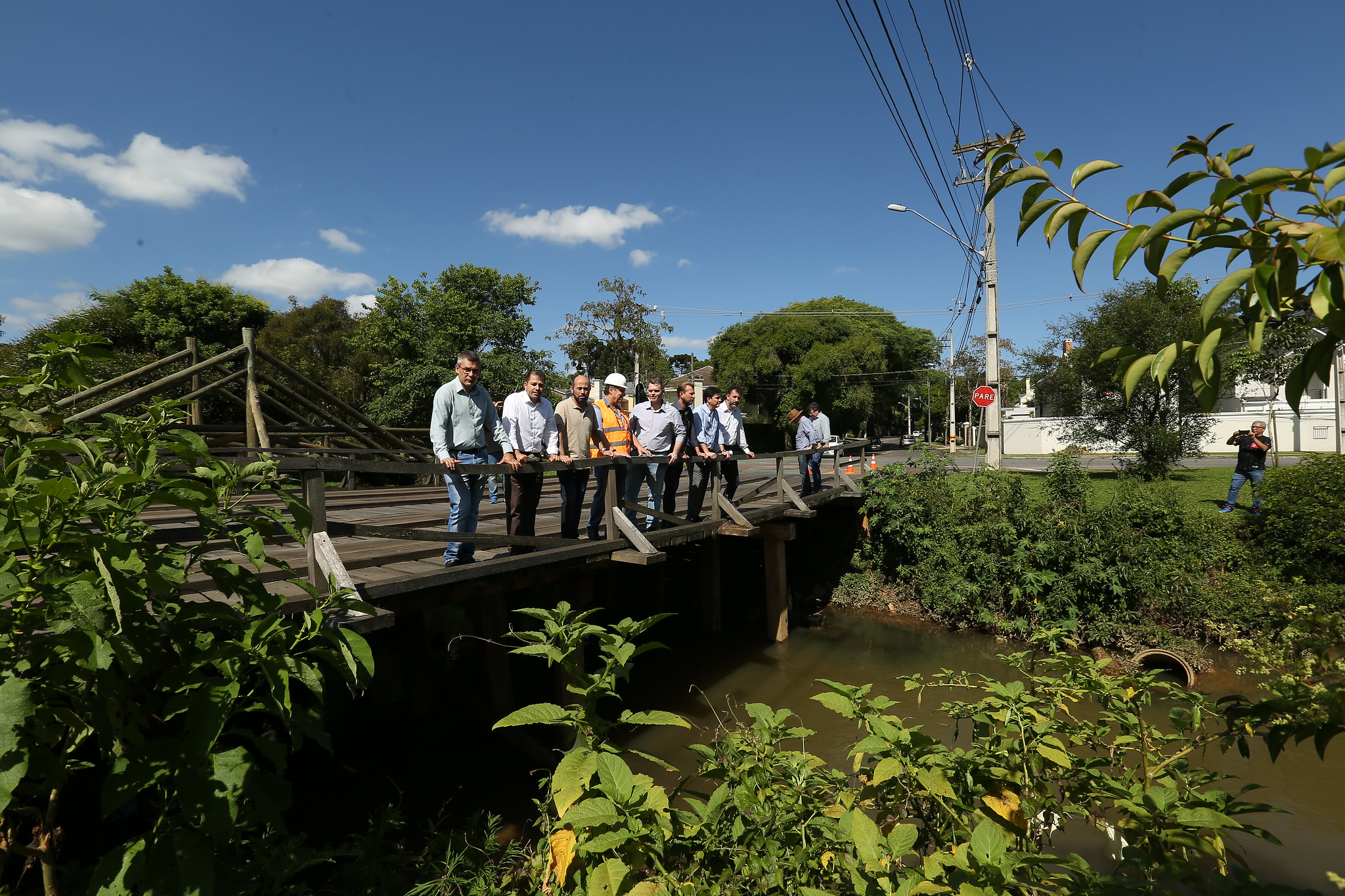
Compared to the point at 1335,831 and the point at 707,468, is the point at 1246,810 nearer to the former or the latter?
the point at 1335,831

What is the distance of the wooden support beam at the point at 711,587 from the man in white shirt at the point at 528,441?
5280 mm

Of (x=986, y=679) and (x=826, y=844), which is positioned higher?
(x=986, y=679)

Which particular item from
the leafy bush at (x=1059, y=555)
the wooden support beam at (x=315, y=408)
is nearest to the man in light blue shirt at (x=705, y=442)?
the wooden support beam at (x=315, y=408)

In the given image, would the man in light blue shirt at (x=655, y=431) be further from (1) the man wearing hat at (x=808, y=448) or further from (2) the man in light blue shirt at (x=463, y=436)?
(1) the man wearing hat at (x=808, y=448)

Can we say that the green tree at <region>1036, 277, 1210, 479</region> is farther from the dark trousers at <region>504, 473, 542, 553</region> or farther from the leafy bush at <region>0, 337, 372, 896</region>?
the leafy bush at <region>0, 337, 372, 896</region>

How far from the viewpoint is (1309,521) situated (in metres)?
9.19

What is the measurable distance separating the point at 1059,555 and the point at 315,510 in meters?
9.96

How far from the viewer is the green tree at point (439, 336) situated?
2130 centimetres

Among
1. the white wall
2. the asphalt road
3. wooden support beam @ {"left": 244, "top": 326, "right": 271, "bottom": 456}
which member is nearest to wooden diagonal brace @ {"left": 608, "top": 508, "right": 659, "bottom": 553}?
wooden support beam @ {"left": 244, "top": 326, "right": 271, "bottom": 456}

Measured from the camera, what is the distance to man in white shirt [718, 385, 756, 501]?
8.93m

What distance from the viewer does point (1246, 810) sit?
1721mm

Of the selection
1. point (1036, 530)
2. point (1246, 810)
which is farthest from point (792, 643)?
point (1246, 810)

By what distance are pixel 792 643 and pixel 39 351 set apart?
10.1m

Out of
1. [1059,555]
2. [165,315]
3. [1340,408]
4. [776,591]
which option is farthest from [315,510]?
[165,315]
